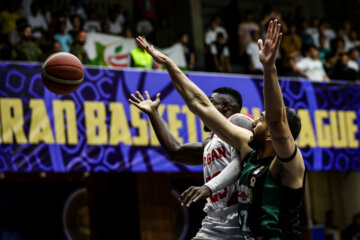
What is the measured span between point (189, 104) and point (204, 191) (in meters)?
0.60

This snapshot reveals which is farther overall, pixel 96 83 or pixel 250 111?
pixel 250 111

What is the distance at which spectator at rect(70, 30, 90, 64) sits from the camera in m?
10.6

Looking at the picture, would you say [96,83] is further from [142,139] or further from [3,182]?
[3,182]

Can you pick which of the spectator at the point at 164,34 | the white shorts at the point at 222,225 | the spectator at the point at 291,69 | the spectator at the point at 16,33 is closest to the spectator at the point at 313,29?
the spectator at the point at 291,69

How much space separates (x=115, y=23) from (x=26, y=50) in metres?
3.26

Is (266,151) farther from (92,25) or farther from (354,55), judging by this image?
(354,55)

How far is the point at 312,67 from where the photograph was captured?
42.5 ft

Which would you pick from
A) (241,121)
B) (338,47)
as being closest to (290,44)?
(338,47)

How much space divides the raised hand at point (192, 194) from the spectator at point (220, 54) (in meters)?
8.69

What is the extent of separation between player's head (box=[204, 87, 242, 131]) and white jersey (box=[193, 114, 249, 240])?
30 centimetres

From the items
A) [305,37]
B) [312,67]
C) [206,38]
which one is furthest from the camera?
[305,37]

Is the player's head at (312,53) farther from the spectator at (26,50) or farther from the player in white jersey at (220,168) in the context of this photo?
the player in white jersey at (220,168)

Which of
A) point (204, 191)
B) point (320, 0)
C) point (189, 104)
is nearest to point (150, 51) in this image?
point (189, 104)

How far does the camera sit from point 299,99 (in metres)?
11.7
